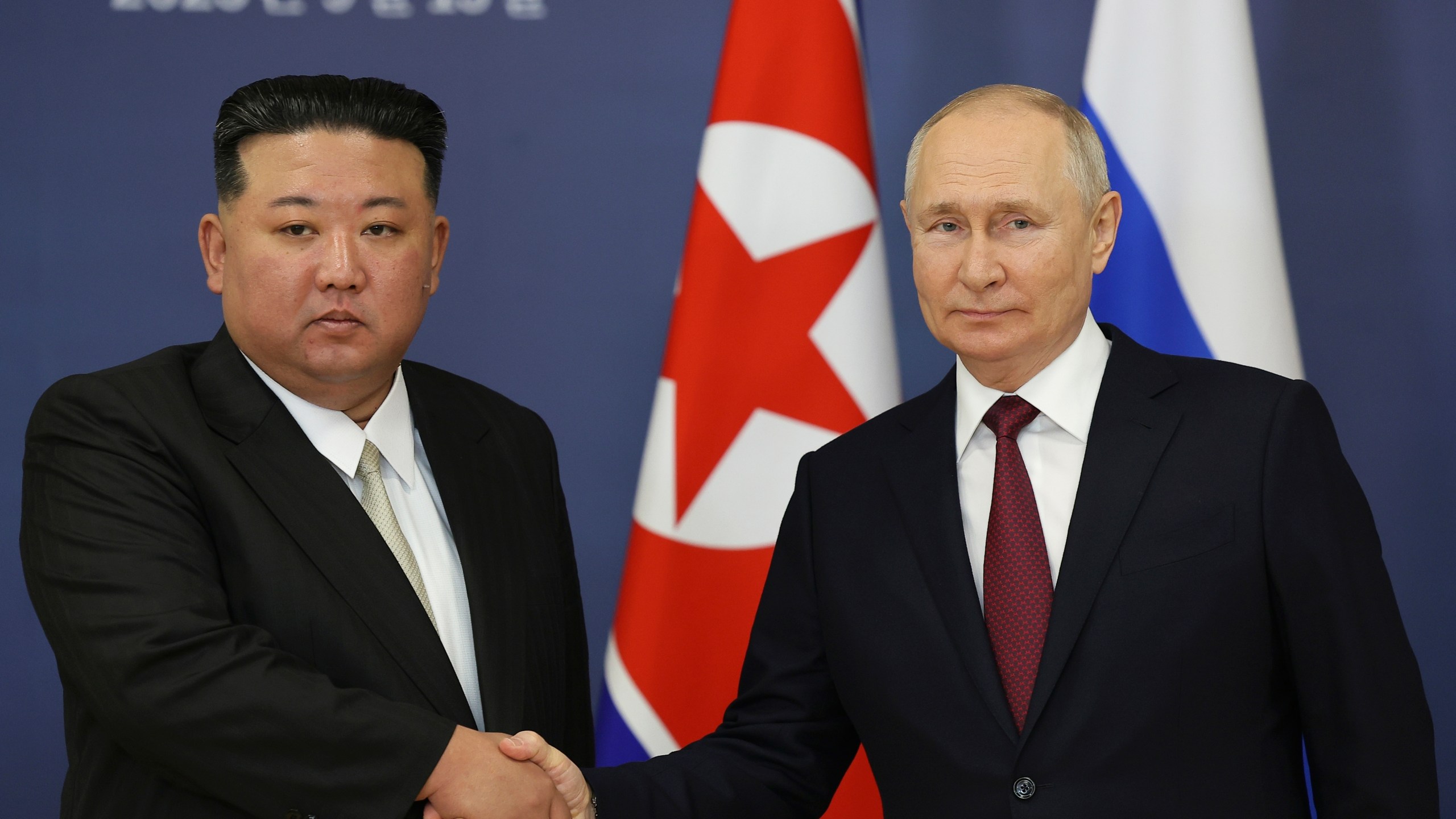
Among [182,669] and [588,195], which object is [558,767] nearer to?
[182,669]

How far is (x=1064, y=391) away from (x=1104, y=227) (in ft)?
0.88

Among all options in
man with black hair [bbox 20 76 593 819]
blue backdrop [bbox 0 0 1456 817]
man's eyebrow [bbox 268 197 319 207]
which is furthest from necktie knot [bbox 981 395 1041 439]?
blue backdrop [bbox 0 0 1456 817]

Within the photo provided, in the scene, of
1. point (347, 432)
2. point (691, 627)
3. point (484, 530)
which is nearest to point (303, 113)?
point (347, 432)

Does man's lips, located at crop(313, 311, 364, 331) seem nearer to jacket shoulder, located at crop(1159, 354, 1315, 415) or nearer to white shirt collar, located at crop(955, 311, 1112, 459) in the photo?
white shirt collar, located at crop(955, 311, 1112, 459)

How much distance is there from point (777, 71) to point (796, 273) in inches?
17.4

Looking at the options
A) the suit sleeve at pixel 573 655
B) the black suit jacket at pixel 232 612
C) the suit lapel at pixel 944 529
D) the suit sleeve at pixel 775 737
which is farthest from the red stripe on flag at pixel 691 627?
the suit lapel at pixel 944 529

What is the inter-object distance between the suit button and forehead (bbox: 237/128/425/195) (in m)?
1.21

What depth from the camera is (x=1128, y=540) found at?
171 centimetres

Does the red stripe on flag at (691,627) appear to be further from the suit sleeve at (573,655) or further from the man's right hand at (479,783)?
the man's right hand at (479,783)

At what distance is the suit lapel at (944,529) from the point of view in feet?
5.65

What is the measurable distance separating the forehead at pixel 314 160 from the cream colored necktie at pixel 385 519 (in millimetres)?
397

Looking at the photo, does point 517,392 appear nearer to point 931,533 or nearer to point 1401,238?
point 931,533

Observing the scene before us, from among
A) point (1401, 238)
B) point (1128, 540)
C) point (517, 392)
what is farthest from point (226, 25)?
point (1401, 238)

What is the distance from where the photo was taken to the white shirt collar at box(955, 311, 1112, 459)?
1.84m
